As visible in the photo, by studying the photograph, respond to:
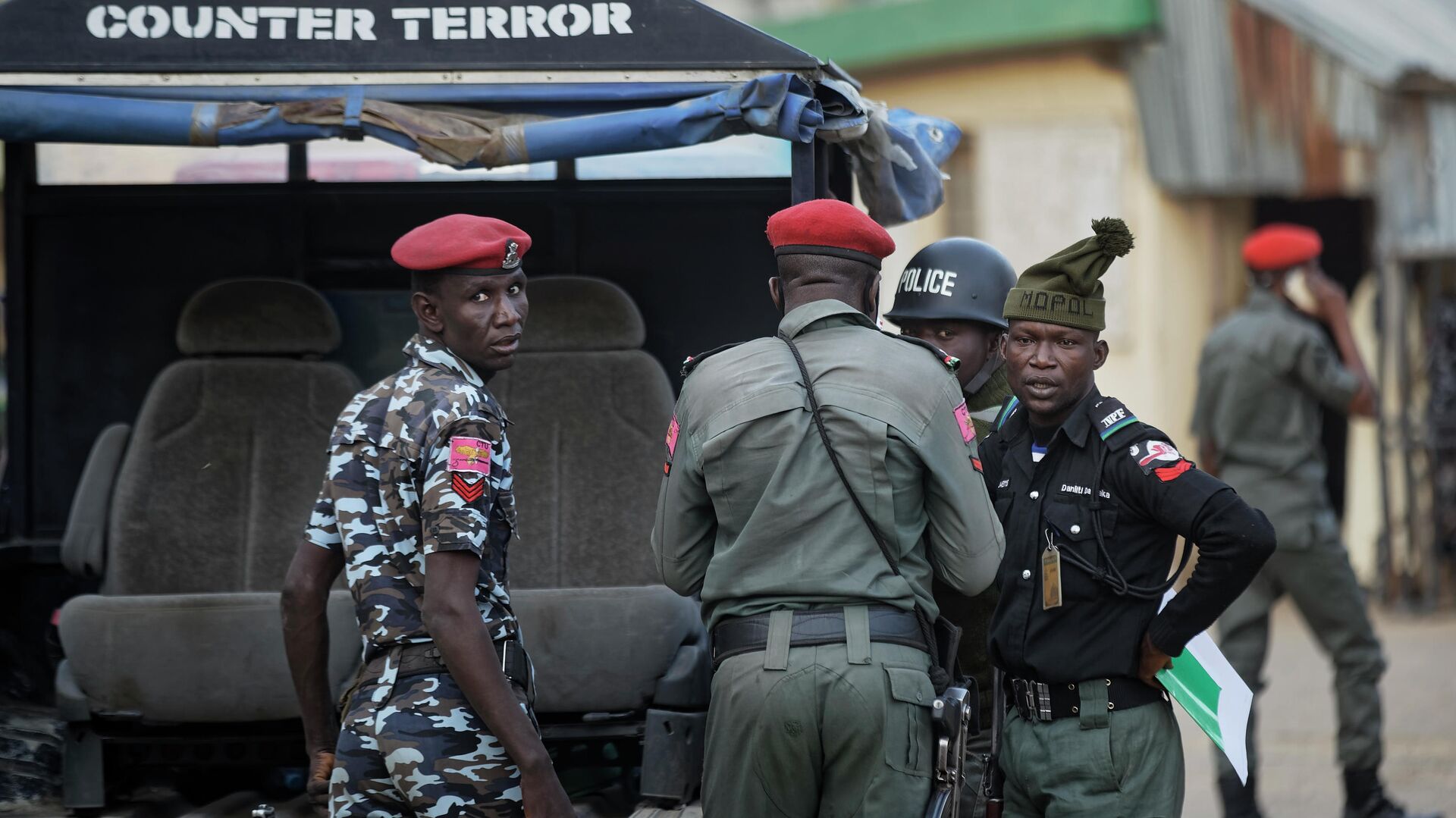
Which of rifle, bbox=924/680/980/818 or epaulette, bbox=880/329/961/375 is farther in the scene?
epaulette, bbox=880/329/961/375

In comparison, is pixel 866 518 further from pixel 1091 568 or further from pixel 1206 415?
pixel 1206 415

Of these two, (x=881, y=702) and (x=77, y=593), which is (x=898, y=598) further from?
(x=77, y=593)

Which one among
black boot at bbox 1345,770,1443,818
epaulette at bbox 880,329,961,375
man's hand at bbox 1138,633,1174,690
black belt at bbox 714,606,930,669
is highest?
epaulette at bbox 880,329,961,375

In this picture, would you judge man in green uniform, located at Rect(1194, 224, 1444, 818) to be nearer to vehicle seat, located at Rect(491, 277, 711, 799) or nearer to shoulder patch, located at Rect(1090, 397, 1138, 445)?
vehicle seat, located at Rect(491, 277, 711, 799)

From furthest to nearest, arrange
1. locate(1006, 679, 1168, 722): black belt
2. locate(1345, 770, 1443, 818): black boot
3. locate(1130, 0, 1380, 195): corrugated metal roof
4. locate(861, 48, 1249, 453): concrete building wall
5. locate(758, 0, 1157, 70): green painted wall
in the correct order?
1. locate(861, 48, 1249, 453): concrete building wall
2. locate(758, 0, 1157, 70): green painted wall
3. locate(1130, 0, 1380, 195): corrugated metal roof
4. locate(1345, 770, 1443, 818): black boot
5. locate(1006, 679, 1168, 722): black belt

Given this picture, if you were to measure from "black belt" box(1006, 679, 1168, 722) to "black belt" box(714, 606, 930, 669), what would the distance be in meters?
0.37

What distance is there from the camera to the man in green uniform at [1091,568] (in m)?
3.48

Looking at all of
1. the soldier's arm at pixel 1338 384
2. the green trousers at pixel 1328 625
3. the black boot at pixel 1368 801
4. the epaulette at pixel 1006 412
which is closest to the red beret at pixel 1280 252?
the soldier's arm at pixel 1338 384

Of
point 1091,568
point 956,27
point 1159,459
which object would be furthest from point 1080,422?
point 956,27

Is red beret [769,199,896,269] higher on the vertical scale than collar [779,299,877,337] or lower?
higher

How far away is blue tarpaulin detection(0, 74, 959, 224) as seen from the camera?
4.07 meters

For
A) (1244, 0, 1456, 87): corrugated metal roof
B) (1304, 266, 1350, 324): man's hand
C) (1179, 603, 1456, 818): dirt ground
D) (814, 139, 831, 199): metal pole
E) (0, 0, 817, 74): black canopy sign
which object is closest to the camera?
(0, 0, 817, 74): black canopy sign

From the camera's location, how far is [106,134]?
13.7ft

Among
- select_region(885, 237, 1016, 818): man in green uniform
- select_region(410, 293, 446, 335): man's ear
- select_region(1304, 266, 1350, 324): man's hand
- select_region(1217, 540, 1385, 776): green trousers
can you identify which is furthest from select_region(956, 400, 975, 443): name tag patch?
select_region(1304, 266, 1350, 324): man's hand
